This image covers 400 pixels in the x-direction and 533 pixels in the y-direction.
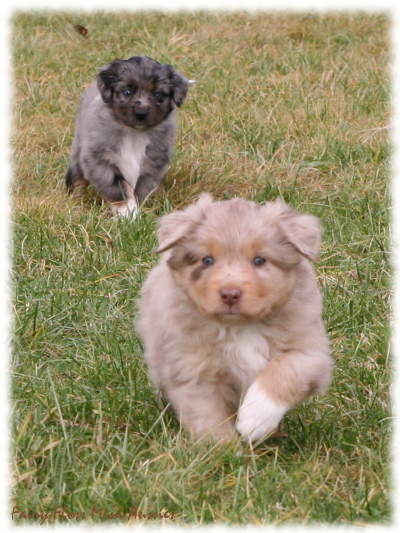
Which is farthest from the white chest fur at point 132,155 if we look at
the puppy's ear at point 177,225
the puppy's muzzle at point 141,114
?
the puppy's ear at point 177,225

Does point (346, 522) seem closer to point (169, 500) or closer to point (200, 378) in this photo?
point (169, 500)

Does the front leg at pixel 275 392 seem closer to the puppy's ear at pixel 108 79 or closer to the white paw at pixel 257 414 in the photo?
the white paw at pixel 257 414

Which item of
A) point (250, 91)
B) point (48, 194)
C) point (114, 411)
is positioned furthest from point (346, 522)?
point (250, 91)

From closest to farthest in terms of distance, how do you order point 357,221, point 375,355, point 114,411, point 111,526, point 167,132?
point 111,526, point 114,411, point 375,355, point 357,221, point 167,132

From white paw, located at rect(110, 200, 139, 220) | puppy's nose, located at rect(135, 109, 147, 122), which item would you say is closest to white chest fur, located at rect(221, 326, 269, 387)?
white paw, located at rect(110, 200, 139, 220)

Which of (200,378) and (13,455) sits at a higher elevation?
(200,378)
